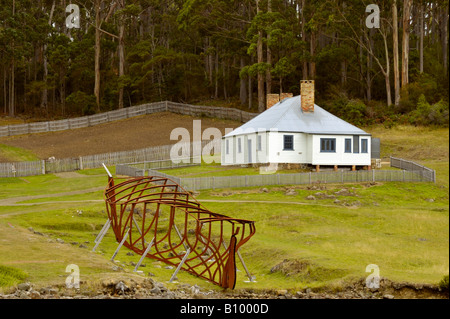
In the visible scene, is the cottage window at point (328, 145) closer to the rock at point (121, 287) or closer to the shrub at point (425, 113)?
the shrub at point (425, 113)

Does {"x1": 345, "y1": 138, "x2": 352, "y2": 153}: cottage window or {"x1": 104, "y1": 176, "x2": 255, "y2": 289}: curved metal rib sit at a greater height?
{"x1": 345, "y1": 138, "x2": 352, "y2": 153}: cottage window

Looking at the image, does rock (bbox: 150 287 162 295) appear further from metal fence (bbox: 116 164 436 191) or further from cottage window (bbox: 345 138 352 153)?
cottage window (bbox: 345 138 352 153)

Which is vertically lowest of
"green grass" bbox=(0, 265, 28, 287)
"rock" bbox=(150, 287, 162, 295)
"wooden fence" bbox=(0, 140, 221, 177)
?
"rock" bbox=(150, 287, 162, 295)

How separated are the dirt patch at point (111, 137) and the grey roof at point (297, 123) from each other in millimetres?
15122

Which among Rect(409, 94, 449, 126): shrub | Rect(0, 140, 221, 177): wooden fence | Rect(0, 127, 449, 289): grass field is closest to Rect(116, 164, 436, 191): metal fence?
Rect(0, 127, 449, 289): grass field

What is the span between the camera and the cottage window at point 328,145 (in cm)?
4691

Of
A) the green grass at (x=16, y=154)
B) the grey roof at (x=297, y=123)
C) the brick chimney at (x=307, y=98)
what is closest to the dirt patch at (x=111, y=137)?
the green grass at (x=16, y=154)

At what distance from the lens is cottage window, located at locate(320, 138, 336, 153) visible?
154ft

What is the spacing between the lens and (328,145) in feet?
154

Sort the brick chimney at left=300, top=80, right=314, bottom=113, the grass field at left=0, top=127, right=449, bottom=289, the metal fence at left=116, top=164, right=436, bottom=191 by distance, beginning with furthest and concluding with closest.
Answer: the brick chimney at left=300, top=80, right=314, bottom=113 < the metal fence at left=116, top=164, right=436, bottom=191 < the grass field at left=0, top=127, right=449, bottom=289

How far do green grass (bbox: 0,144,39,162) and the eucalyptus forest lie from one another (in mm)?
17665
